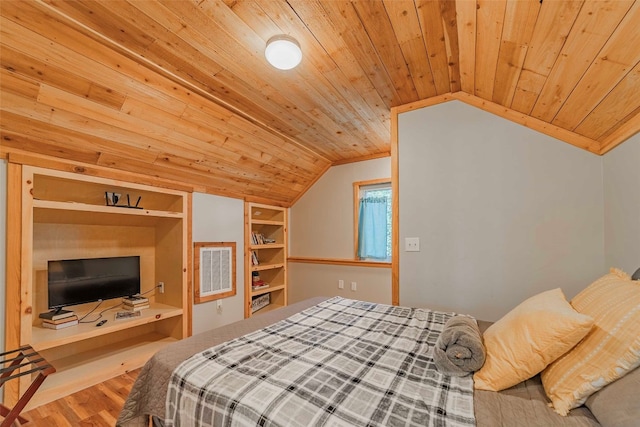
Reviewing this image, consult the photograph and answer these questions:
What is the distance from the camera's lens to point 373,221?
383 centimetres

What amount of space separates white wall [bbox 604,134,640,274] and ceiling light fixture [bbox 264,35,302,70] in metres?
1.92

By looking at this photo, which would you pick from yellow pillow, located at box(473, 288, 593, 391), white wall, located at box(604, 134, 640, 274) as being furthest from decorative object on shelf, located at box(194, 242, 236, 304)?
white wall, located at box(604, 134, 640, 274)

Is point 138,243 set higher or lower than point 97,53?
lower

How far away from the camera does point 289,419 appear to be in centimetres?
88

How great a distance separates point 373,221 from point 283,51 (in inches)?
104

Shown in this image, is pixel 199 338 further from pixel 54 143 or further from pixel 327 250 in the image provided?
pixel 327 250

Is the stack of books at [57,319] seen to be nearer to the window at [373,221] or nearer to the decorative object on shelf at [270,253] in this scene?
the decorative object on shelf at [270,253]

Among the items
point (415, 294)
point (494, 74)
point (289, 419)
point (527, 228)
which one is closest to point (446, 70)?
point (494, 74)

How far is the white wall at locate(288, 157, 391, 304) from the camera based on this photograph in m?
3.75

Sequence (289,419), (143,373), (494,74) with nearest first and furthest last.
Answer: (289,419) → (143,373) → (494,74)

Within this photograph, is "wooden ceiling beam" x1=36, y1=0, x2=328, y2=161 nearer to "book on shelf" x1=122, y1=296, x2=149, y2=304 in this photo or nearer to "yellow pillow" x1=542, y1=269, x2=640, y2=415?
"book on shelf" x1=122, y1=296, x2=149, y2=304

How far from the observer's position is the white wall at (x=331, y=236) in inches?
148

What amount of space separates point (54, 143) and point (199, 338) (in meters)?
1.83

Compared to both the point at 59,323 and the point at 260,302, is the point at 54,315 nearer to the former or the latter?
the point at 59,323
